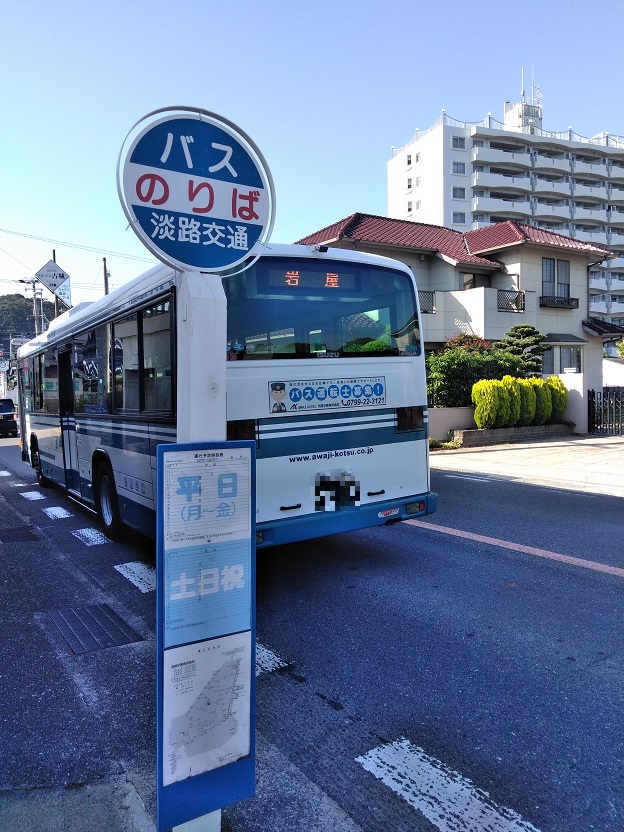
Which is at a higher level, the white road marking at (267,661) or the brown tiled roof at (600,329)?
the brown tiled roof at (600,329)

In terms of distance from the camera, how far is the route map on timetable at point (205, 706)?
216 cm

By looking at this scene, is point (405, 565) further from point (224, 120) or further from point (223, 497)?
point (224, 120)


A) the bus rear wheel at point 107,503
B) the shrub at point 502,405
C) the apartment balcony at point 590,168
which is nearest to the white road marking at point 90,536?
the bus rear wheel at point 107,503

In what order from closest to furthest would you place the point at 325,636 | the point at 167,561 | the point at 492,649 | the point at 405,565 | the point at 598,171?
the point at 167,561 → the point at 492,649 → the point at 325,636 → the point at 405,565 → the point at 598,171

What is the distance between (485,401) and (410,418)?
10490 mm

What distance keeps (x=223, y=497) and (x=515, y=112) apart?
75.3m

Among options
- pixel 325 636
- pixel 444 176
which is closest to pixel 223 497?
pixel 325 636

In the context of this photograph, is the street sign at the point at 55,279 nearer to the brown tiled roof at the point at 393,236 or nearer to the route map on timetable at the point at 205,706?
the brown tiled roof at the point at 393,236

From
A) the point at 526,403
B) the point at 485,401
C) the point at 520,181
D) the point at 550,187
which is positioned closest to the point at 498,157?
the point at 520,181

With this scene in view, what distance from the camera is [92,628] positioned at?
448 centimetres

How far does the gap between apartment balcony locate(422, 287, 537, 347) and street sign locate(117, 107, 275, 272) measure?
23.1m

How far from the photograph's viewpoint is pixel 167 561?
2.16 meters

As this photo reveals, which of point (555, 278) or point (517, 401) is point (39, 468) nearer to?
point (517, 401)

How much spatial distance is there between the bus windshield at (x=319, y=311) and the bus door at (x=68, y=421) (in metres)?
4.23
